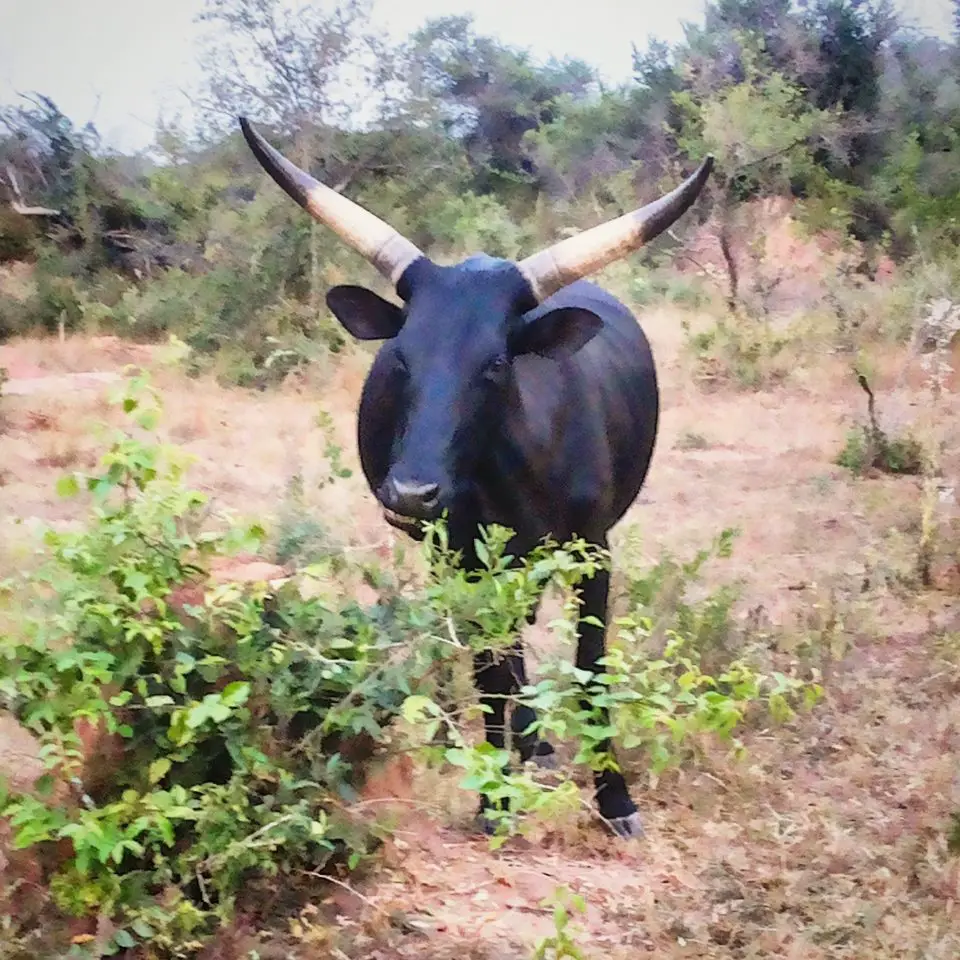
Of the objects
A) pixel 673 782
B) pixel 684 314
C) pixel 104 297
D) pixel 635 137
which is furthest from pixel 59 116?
pixel 673 782

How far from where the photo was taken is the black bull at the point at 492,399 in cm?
258

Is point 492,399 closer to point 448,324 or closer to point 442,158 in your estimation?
point 448,324

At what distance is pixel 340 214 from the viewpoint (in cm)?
302

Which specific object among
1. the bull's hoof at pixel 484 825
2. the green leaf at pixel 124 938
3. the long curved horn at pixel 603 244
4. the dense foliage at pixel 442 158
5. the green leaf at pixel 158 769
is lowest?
the bull's hoof at pixel 484 825

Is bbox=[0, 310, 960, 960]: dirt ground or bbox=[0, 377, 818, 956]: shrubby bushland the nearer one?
bbox=[0, 377, 818, 956]: shrubby bushland

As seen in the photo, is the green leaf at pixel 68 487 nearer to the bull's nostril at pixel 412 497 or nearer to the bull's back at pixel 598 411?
the bull's nostril at pixel 412 497

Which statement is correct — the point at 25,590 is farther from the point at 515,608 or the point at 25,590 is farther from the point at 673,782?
the point at 673,782

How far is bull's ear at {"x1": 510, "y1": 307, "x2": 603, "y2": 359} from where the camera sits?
283 centimetres

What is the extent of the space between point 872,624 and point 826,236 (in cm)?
608

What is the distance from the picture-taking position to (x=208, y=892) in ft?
7.04

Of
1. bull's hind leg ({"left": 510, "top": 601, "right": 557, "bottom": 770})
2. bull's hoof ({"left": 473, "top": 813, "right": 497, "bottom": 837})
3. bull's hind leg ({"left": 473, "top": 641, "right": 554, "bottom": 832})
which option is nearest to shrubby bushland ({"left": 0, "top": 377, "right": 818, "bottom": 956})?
bull's hind leg ({"left": 473, "top": 641, "right": 554, "bottom": 832})

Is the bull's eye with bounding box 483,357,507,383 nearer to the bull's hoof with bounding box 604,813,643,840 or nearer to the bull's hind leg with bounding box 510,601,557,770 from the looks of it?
the bull's hind leg with bounding box 510,601,557,770

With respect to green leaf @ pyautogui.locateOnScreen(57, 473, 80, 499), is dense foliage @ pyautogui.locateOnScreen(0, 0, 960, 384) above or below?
above

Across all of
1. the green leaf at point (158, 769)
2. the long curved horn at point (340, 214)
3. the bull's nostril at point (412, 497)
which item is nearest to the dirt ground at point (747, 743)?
the bull's nostril at point (412, 497)
